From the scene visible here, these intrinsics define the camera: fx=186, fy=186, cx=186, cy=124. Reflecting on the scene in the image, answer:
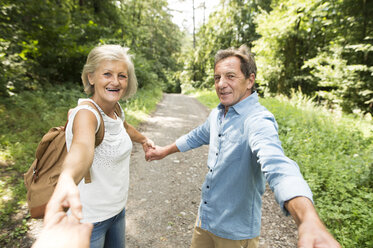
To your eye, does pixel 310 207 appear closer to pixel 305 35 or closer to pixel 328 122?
pixel 328 122

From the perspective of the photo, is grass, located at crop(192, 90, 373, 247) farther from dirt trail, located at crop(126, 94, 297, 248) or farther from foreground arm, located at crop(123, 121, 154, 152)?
foreground arm, located at crop(123, 121, 154, 152)

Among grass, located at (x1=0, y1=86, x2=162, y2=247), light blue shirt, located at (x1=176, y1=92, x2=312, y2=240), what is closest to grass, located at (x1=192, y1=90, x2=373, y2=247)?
light blue shirt, located at (x1=176, y1=92, x2=312, y2=240)

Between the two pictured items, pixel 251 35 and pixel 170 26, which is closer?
pixel 251 35

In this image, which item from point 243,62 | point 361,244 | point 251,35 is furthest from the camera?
point 251,35

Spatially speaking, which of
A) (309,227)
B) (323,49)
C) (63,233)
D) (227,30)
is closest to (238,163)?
(309,227)

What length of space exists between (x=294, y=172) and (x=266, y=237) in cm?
229

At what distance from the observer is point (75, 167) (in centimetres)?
100

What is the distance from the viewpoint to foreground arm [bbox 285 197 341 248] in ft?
2.32

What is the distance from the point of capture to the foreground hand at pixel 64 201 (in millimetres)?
682

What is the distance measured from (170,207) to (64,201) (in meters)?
2.88

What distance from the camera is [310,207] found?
835 millimetres

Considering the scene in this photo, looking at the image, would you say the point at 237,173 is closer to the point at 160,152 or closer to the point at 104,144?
the point at 104,144

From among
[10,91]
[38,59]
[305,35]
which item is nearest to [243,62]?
[10,91]

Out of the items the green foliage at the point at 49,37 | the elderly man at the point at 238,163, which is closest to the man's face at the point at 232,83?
the elderly man at the point at 238,163
